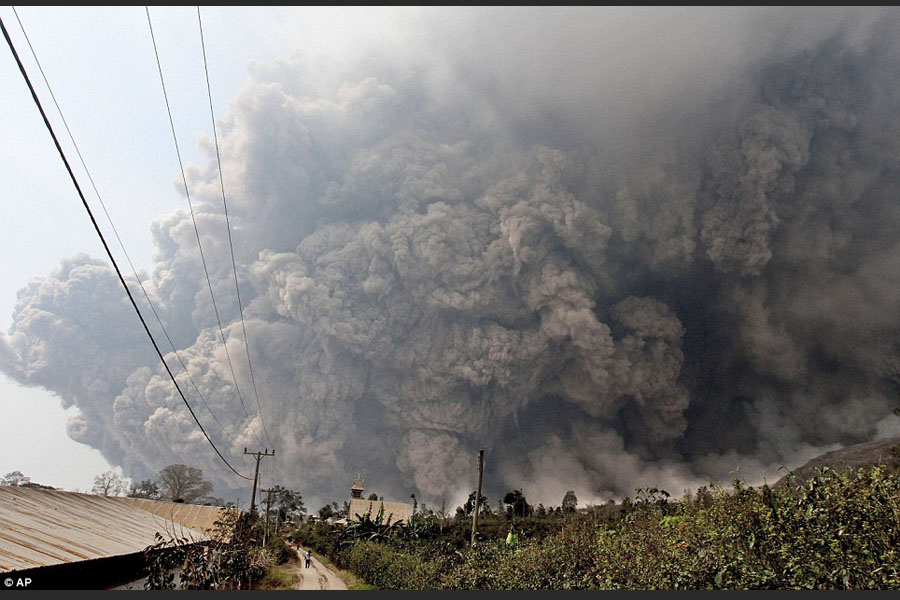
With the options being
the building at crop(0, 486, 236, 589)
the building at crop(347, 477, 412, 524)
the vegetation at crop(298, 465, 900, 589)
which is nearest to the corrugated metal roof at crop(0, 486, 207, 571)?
the building at crop(0, 486, 236, 589)

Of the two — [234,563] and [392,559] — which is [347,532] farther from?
[234,563]

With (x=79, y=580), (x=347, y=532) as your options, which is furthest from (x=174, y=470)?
(x=79, y=580)

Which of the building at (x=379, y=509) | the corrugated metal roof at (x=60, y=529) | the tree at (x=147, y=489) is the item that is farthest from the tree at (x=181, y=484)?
the corrugated metal roof at (x=60, y=529)

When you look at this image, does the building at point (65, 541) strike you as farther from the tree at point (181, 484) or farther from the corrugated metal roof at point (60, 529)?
the tree at point (181, 484)

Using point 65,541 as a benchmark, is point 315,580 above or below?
below

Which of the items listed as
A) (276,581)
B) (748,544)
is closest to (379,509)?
(276,581)

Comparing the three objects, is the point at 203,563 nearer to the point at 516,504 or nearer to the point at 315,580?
the point at 315,580

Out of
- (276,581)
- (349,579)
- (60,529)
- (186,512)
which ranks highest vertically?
(60,529)

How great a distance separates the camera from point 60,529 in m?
10.8

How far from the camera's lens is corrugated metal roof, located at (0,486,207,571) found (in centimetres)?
825

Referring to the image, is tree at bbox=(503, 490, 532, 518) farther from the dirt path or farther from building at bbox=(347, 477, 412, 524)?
the dirt path

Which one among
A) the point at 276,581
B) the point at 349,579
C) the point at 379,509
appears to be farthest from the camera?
the point at 379,509

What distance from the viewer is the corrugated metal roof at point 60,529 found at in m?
8.25

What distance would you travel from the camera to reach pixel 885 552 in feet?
13.0
